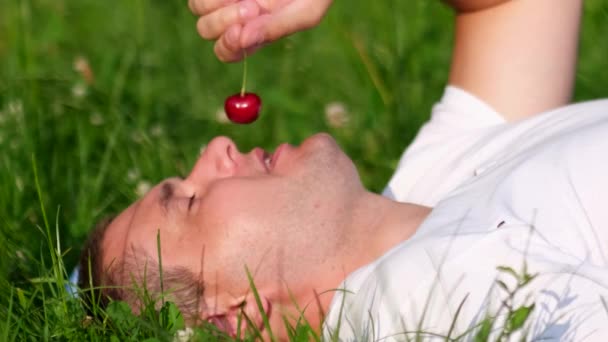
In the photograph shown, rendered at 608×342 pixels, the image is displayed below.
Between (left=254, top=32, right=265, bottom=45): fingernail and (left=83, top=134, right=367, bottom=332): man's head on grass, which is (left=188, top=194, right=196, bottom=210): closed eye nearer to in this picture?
(left=83, top=134, right=367, bottom=332): man's head on grass

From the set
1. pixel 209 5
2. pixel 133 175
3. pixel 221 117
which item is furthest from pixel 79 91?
pixel 209 5

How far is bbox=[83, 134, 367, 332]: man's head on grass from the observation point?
2910 mm

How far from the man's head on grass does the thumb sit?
0.37 metres

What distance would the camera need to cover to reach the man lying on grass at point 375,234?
2598mm

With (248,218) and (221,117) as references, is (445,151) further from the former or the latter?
(221,117)

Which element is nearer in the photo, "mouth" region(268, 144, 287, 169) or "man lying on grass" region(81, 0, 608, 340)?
"man lying on grass" region(81, 0, 608, 340)

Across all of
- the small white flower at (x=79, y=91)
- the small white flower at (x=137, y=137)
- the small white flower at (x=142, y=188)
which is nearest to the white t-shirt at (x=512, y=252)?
the small white flower at (x=142, y=188)

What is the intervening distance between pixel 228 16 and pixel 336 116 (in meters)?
1.91

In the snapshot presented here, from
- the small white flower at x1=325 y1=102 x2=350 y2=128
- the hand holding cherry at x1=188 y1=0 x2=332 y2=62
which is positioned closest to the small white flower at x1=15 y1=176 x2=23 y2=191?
the hand holding cherry at x1=188 y1=0 x2=332 y2=62

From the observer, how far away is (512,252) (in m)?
2.64

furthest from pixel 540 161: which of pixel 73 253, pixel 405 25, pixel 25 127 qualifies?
pixel 405 25

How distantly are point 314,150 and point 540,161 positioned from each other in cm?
62

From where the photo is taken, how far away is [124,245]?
306 cm

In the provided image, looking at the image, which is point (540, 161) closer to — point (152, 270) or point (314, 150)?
point (314, 150)
